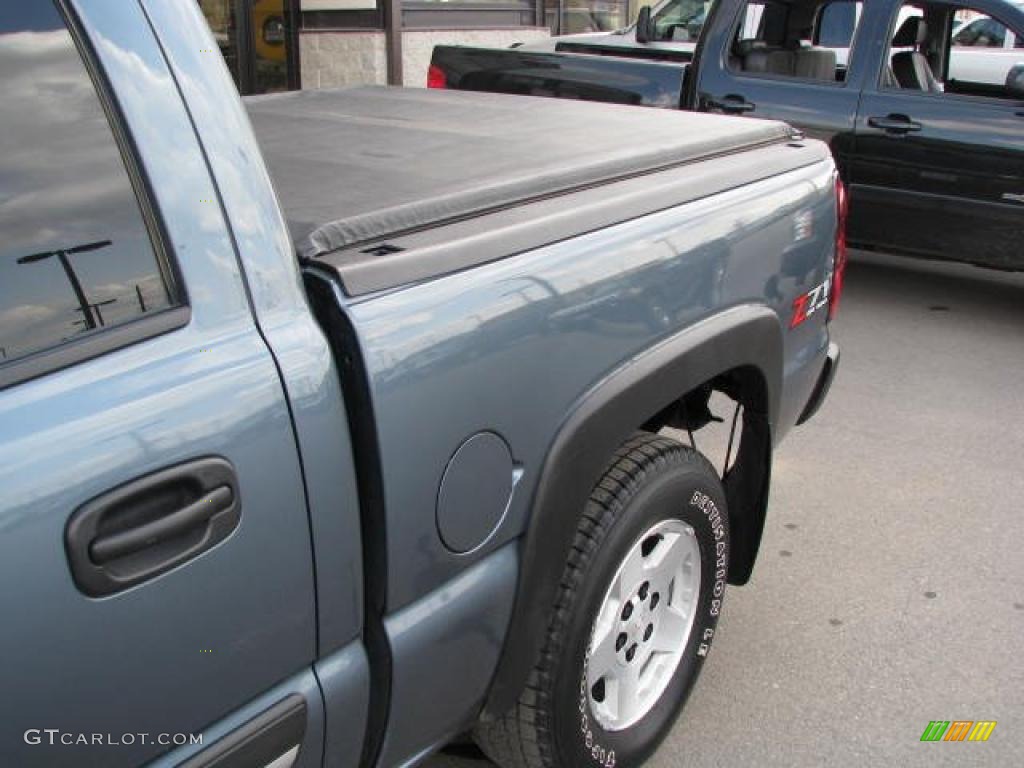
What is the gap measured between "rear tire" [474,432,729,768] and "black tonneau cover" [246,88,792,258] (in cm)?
65

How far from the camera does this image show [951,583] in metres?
3.40

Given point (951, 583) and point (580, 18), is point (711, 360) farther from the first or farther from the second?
point (580, 18)

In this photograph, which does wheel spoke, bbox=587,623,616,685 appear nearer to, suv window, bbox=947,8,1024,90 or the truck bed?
the truck bed

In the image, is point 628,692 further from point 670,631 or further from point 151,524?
point 151,524

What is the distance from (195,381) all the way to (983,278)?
22.5ft

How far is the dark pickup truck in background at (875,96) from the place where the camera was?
5797mm

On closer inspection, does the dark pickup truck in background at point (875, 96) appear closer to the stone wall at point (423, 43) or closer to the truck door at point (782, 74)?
the truck door at point (782, 74)

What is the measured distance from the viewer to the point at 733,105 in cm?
631

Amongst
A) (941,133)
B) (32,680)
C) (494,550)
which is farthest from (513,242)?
(941,133)

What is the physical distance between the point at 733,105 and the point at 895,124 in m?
A: 0.93

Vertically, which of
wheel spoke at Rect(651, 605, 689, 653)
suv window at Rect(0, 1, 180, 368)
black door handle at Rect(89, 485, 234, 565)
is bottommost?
wheel spoke at Rect(651, 605, 689, 653)

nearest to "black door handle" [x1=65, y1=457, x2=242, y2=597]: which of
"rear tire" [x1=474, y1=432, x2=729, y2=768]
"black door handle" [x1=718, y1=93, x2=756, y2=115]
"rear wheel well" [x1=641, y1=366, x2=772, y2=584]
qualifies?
"rear tire" [x1=474, y1=432, x2=729, y2=768]

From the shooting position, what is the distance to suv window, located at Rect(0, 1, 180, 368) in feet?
4.21

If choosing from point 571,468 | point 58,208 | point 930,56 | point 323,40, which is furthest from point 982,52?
point 58,208
